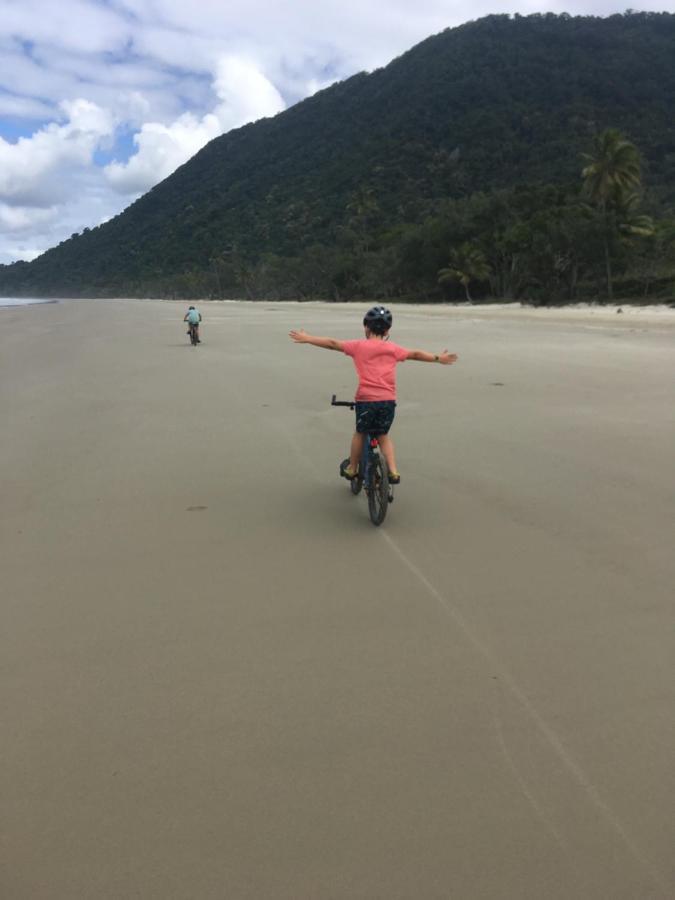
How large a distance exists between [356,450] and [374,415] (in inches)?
16.6

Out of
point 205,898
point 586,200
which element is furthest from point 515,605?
point 586,200

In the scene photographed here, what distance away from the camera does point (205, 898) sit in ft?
6.80

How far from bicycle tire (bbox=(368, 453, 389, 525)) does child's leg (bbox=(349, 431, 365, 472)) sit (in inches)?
11.8

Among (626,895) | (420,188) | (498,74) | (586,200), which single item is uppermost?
(498,74)

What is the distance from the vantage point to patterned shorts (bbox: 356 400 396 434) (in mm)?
5391

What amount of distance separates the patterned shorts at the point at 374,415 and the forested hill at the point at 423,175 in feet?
125

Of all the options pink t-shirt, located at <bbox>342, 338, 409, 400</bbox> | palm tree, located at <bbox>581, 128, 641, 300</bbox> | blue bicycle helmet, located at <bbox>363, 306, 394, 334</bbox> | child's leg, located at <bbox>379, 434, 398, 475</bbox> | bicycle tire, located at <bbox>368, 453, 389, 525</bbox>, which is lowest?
bicycle tire, located at <bbox>368, 453, 389, 525</bbox>

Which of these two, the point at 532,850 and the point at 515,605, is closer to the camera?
the point at 532,850

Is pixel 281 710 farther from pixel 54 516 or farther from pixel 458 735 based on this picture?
pixel 54 516

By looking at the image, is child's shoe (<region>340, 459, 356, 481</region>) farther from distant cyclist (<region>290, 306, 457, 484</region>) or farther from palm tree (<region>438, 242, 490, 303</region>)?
palm tree (<region>438, 242, 490, 303</region>)

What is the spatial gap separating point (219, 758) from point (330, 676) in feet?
2.32

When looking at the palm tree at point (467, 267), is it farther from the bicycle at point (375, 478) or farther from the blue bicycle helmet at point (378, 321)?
the bicycle at point (375, 478)

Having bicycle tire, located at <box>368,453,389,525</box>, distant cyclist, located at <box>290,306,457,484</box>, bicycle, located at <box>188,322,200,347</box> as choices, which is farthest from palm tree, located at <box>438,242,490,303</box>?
bicycle tire, located at <box>368,453,389,525</box>

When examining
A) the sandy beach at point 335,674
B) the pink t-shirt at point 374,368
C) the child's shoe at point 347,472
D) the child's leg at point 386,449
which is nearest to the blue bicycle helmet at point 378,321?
the pink t-shirt at point 374,368
